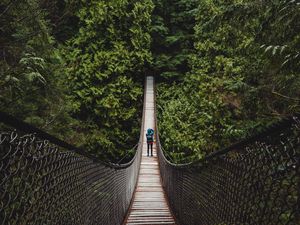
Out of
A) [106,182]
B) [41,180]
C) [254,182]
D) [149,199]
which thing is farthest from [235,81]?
[41,180]

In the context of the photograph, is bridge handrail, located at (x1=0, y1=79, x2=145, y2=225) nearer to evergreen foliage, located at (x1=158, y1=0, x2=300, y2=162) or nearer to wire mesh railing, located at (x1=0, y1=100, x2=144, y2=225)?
wire mesh railing, located at (x1=0, y1=100, x2=144, y2=225)

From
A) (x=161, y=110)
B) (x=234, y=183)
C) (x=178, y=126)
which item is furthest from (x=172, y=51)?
(x=234, y=183)

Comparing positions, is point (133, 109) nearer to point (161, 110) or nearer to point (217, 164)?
point (161, 110)

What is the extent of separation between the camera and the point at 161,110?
58.4 feet

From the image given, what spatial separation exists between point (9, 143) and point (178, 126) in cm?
1237

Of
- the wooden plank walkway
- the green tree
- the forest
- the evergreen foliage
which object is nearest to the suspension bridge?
the evergreen foliage

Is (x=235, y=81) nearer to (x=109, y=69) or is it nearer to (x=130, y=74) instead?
(x=109, y=69)

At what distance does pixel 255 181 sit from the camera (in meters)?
1.65

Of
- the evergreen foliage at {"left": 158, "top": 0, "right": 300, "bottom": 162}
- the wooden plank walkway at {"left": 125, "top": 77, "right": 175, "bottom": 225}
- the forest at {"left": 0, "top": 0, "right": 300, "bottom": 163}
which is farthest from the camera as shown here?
the forest at {"left": 0, "top": 0, "right": 300, "bottom": 163}

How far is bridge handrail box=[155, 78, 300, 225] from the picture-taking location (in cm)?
124

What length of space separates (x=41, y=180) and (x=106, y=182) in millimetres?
1994

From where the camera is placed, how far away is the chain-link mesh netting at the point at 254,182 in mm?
1240

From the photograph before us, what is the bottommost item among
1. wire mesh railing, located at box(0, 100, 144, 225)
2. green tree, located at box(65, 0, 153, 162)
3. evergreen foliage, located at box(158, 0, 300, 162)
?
wire mesh railing, located at box(0, 100, 144, 225)

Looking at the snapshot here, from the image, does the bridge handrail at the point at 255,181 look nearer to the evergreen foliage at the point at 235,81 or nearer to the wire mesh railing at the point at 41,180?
the wire mesh railing at the point at 41,180
